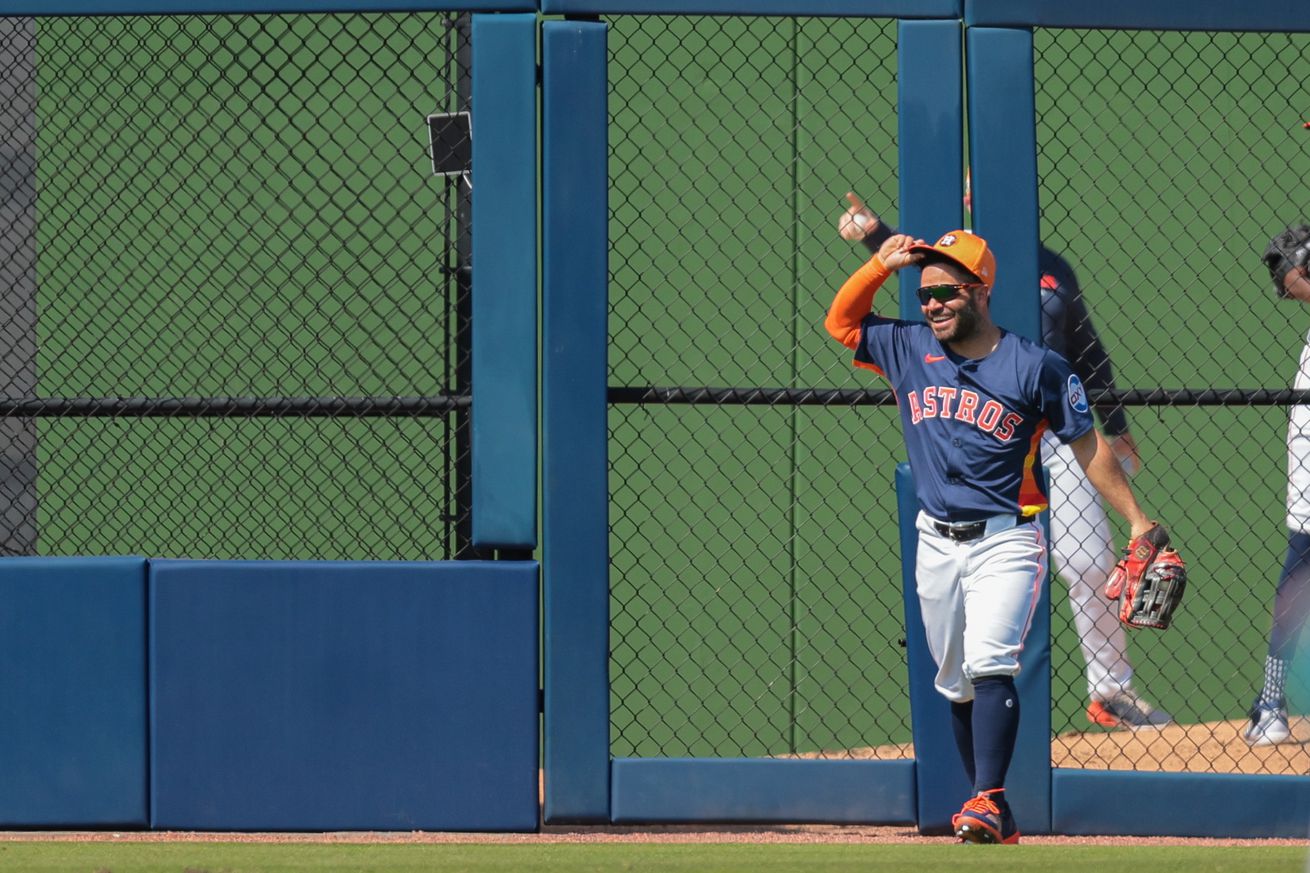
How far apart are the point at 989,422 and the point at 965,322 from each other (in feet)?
1.05

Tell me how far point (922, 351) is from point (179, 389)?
3.49m

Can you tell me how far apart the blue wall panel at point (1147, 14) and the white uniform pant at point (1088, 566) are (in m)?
1.82

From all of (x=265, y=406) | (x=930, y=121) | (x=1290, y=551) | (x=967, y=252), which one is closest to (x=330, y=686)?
(x=265, y=406)

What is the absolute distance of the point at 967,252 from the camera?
488cm

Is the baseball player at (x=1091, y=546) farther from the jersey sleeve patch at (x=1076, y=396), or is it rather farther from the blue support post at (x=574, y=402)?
the blue support post at (x=574, y=402)

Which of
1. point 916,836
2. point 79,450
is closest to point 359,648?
point 916,836

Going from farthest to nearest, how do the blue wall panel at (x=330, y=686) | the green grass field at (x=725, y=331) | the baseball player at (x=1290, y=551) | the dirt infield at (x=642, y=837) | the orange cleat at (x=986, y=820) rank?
the green grass field at (x=725, y=331)
the baseball player at (x=1290, y=551)
the blue wall panel at (x=330, y=686)
the dirt infield at (x=642, y=837)
the orange cleat at (x=986, y=820)

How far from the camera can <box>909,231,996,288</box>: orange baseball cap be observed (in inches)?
191

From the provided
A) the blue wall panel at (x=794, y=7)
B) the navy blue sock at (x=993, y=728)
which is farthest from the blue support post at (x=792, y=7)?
the navy blue sock at (x=993, y=728)

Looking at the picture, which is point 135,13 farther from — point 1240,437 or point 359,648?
point 1240,437

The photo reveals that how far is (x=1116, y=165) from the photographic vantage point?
7.11 m

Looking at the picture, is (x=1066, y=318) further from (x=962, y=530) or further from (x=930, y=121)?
(x=962, y=530)

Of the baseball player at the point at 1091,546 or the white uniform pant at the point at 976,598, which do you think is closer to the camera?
the white uniform pant at the point at 976,598

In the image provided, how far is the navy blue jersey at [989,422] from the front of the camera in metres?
4.86
